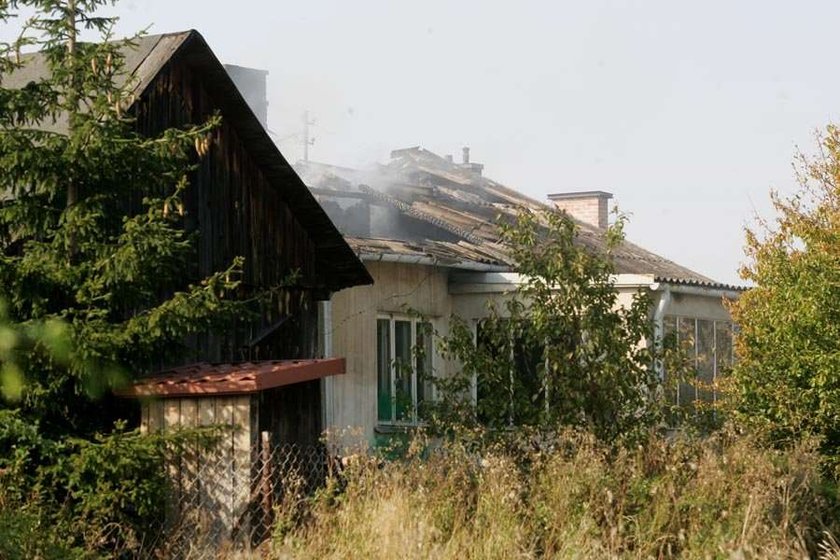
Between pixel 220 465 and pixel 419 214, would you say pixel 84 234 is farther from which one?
pixel 419 214

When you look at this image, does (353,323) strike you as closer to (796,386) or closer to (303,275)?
(303,275)

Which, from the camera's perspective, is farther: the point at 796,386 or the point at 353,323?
the point at 353,323

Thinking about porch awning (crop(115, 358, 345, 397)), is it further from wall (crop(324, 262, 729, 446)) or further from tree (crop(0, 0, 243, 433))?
wall (crop(324, 262, 729, 446))

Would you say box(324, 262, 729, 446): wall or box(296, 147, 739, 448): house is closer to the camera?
box(324, 262, 729, 446): wall

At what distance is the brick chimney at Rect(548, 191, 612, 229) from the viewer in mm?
36938

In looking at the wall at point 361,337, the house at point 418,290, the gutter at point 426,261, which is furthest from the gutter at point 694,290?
the wall at point 361,337

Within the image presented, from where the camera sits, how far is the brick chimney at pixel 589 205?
36938 mm

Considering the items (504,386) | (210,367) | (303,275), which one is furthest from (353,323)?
(210,367)

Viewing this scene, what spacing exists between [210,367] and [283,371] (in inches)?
39.6

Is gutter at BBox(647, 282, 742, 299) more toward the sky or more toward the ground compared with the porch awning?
more toward the sky

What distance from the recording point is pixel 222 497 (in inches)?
474

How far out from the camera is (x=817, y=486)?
14.1 metres

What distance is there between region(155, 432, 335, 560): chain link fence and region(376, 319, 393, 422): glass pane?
9076 millimetres

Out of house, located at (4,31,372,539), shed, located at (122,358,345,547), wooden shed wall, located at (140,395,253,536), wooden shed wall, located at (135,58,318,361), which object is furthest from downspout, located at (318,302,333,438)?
wooden shed wall, located at (140,395,253,536)
